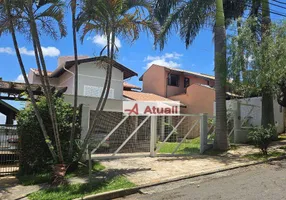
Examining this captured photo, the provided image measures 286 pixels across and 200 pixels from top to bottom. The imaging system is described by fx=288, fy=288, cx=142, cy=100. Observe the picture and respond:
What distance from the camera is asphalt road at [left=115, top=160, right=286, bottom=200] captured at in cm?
654

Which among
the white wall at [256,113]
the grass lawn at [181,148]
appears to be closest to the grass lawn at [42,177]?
the grass lawn at [181,148]

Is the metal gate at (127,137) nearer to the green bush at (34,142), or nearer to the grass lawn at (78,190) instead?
the green bush at (34,142)

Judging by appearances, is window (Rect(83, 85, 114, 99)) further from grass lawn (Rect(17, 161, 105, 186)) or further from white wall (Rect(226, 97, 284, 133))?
grass lawn (Rect(17, 161, 105, 186))

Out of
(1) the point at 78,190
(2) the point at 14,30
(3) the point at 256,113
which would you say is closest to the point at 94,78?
(3) the point at 256,113

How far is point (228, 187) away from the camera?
7.29 metres

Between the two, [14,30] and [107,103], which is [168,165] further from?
[107,103]

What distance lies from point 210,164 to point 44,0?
765 cm

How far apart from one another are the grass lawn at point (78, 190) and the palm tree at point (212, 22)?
6707 millimetres

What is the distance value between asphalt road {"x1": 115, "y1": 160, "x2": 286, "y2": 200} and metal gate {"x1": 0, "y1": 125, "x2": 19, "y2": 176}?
173 inches

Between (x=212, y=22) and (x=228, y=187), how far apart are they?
1013 cm

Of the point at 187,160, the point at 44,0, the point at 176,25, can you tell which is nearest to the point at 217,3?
the point at 176,25

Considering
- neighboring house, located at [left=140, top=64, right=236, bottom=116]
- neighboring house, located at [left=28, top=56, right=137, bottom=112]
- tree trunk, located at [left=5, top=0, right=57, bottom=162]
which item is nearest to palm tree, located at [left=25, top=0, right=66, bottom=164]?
tree trunk, located at [left=5, top=0, right=57, bottom=162]

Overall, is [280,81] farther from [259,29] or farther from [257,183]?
[257,183]

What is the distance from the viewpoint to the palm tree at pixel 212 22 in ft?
42.9
